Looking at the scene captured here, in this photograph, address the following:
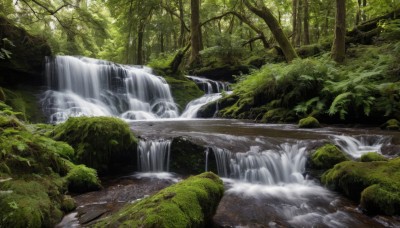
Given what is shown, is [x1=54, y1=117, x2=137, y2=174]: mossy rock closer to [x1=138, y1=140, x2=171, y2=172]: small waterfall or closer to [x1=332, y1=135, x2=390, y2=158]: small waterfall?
[x1=138, y1=140, x2=171, y2=172]: small waterfall

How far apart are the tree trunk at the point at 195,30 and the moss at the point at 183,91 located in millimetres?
3851

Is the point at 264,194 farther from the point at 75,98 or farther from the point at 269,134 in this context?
the point at 75,98

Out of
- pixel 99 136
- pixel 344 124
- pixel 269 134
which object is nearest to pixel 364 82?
pixel 344 124

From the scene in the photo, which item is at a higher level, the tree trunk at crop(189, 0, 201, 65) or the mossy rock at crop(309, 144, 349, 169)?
the tree trunk at crop(189, 0, 201, 65)

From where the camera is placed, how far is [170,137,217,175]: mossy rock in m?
6.48

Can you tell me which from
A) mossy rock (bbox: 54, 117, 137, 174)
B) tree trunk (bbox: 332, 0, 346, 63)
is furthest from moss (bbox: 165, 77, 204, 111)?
mossy rock (bbox: 54, 117, 137, 174)

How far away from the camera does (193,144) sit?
673 cm

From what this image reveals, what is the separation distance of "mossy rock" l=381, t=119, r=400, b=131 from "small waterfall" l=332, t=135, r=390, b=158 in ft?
6.08

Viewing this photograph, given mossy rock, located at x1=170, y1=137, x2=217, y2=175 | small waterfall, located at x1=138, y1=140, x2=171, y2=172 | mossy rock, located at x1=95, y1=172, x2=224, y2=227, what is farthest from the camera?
small waterfall, located at x1=138, y1=140, x2=171, y2=172

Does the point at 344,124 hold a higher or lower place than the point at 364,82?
lower

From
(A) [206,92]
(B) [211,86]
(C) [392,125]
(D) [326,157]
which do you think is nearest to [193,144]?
(D) [326,157]

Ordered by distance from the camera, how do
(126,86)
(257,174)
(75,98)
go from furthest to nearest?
(126,86)
(75,98)
(257,174)

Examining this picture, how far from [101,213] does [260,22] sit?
1169 inches

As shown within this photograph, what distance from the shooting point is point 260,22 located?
30.7 meters
